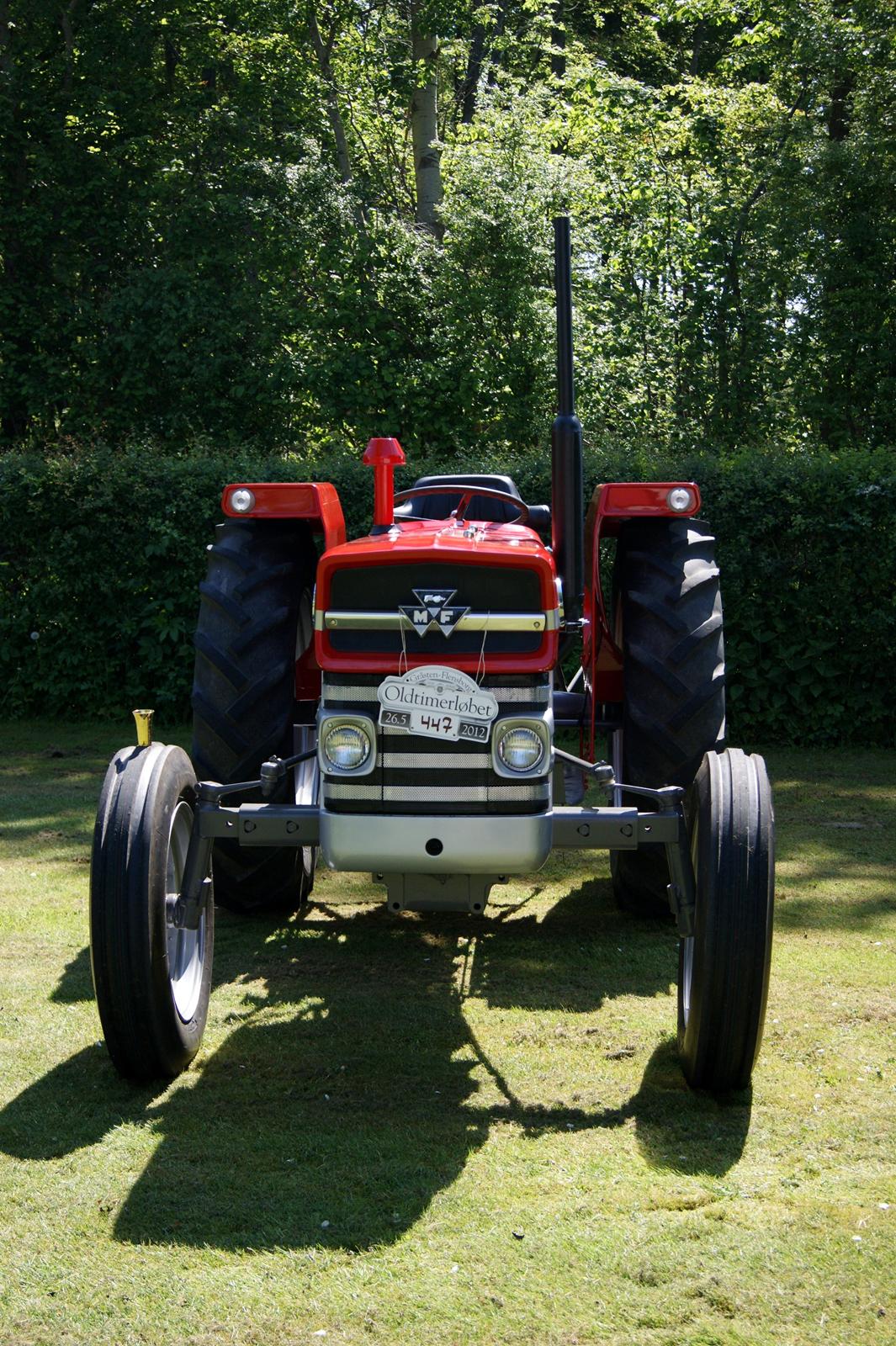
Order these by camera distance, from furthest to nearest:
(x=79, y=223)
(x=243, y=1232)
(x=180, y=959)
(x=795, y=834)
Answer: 1. (x=79, y=223)
2. (x=795, y=834)
3. (x=180, y=959)
4. (x=243, y=1232)

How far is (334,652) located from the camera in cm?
388

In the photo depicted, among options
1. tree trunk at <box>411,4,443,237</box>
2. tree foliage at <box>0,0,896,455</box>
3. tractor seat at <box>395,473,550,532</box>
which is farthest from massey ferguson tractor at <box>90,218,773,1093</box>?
tree trunk at <box>411,4,443,237</box>

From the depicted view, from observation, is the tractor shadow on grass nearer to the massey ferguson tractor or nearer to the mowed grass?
the mowed grass

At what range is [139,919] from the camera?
12.3ft

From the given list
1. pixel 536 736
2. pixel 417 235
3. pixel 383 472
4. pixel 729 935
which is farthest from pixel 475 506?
pixel 417 235

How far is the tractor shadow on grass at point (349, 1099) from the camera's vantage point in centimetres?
329

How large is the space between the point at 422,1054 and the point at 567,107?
13.6 m

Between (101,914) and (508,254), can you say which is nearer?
(101,914)

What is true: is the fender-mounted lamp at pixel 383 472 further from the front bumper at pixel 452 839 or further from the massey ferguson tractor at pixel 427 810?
the front bumper at pixel 452 839

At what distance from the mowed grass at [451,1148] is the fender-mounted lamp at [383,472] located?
156cm

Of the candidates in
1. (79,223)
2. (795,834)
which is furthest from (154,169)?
Answer: (795,834)

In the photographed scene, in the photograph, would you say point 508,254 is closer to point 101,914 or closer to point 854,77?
point 854,77

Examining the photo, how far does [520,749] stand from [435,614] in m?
0.42

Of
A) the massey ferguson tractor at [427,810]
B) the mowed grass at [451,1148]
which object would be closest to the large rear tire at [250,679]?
the mowed grass at [451,1148]
